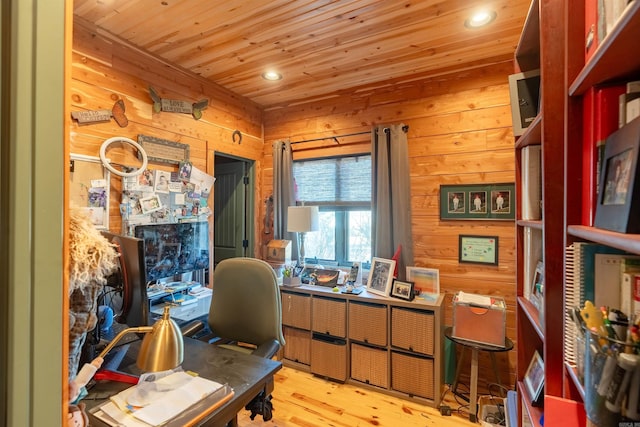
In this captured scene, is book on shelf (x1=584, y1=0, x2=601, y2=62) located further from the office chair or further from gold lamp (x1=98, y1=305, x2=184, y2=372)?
the office chair

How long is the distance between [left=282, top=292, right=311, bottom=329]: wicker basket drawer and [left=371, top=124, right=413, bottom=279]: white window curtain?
810 millimetres

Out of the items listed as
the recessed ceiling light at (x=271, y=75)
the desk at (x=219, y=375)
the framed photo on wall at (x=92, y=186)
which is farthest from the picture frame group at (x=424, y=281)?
the framed photo on wall at (x=92, y=186)

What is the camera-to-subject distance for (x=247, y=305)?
1.95m

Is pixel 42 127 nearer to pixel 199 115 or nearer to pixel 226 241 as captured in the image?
pixel 199 115

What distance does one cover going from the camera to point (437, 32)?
2203 mm

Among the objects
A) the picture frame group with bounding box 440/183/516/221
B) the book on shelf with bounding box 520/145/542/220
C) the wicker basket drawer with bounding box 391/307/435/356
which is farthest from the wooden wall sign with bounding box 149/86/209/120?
the book on shelf with bounding box 520/145/542/220

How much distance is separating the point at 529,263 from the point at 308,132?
2565 millimetres

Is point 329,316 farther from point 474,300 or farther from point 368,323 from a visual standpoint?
point 474,300

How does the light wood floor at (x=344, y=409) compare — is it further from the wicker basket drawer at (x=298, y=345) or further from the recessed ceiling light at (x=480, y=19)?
the recessed ceiling light at (x=480, y=19)

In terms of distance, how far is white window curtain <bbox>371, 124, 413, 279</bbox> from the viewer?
2.80 m

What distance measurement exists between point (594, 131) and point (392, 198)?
205cm

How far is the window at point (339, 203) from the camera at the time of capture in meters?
3.20

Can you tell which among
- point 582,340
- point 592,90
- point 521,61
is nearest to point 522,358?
point 582,340

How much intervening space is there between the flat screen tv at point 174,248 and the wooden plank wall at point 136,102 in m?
0.24
